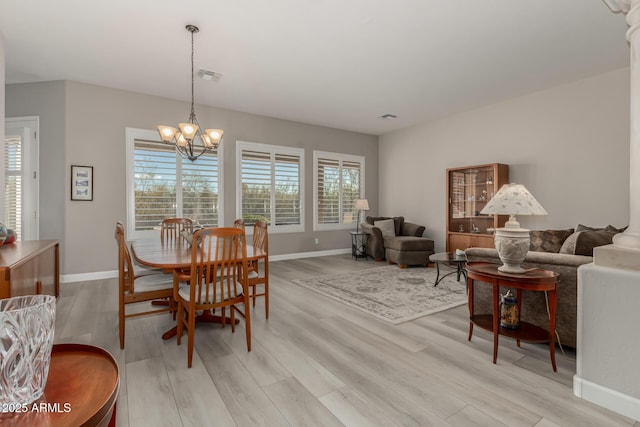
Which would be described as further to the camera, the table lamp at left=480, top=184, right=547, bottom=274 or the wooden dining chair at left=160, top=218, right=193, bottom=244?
the wooden dining chair at left=160, top=218, right=193, bottom=244

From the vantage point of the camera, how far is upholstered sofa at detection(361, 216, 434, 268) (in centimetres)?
570

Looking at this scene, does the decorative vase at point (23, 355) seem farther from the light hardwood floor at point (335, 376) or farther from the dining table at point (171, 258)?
the dining table at point (171, 258)

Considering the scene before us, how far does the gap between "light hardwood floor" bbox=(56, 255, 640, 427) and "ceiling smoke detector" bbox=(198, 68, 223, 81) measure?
3.00 metres

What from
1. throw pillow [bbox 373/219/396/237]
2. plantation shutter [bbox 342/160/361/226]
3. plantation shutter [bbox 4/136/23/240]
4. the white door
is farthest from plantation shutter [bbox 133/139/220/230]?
throw pillow [bbox 373/219/396/237]

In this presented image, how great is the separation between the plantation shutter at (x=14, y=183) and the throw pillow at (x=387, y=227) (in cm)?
593

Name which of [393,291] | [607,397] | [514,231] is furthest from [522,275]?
[393,291]

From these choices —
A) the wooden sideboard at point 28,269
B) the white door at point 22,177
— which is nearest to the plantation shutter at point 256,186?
the white door at point 22,177

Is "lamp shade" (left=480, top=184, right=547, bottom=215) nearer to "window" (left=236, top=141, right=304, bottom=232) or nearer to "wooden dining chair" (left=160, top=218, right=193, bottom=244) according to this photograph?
"wooden dining chair" (left=160, top=218, right=193, bottom=244)

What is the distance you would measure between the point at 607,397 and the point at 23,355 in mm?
2673

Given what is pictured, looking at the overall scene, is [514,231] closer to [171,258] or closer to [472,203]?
[171,258]

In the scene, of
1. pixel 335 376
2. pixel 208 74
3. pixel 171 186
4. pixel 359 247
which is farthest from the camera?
pixel 359 247

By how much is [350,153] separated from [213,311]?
521cm

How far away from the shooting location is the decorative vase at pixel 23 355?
695 mm

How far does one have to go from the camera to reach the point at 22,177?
4418mm
